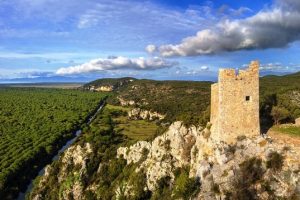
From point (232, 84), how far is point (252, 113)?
2.92 meters

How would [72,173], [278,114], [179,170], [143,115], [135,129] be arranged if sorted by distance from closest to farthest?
[278,114] < [179,170] < [72,173] < [135,129] < [143,115]

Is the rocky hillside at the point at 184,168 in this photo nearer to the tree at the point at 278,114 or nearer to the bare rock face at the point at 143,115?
the tree at the point at 278,114

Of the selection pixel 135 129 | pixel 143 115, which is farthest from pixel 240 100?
pixel 143 115

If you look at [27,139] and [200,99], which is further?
[200,99]

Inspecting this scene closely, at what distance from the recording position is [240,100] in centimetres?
3259

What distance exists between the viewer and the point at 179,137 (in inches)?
1817

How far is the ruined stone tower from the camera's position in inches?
1282

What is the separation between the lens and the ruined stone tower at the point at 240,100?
107 ft

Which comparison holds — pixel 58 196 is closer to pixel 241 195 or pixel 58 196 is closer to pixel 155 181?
pixel 155 181

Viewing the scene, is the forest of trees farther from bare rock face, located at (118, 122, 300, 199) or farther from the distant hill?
bare rock face, located at (118, 122, 300, 199)

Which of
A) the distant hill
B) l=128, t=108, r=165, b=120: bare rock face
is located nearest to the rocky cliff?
the distant hill

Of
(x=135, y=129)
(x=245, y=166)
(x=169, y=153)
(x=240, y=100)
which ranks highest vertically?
(x=240, y=100)

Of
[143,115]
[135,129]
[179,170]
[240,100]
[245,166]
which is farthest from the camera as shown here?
[143,115]

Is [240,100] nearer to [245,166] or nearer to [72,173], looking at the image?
[245,166]
